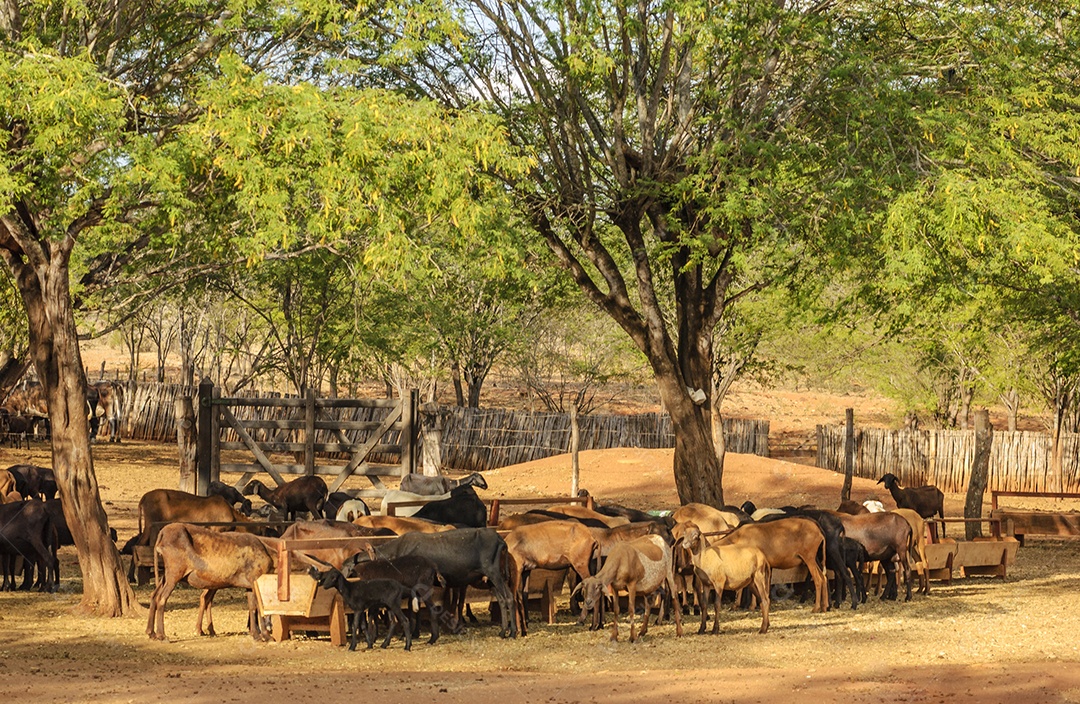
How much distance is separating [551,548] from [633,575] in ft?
3.64

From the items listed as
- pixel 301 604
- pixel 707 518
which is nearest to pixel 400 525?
pixel 301 604

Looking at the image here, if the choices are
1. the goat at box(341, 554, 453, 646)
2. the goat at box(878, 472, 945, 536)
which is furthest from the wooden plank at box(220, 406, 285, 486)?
the goat at box(878, 472, 945, 536)

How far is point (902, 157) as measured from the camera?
57.6 ft

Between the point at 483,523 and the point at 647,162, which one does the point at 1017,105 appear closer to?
the point at 647,162

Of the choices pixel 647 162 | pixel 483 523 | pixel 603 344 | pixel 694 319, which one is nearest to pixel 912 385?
pixel 603 344

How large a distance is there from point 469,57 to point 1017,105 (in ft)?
25.3

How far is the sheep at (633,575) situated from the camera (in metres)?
12.7

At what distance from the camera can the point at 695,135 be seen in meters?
19.8

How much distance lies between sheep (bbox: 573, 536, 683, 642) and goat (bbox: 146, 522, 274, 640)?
322cm

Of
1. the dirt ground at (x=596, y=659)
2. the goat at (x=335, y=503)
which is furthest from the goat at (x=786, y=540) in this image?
the goat at (x=335, y=503)

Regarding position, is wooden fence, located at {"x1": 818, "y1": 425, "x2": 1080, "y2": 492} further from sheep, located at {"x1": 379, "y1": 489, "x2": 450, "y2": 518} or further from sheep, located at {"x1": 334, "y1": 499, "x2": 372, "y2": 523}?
sheep, located at {"x1": 334, "y1": 499, "x2": 372, "y2": 523}

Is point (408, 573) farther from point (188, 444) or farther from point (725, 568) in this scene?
point (188, 444)

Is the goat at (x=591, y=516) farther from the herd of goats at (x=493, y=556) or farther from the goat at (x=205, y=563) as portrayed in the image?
the goat at (x=205, y=563)

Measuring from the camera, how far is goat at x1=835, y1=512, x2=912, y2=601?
15.7 m
